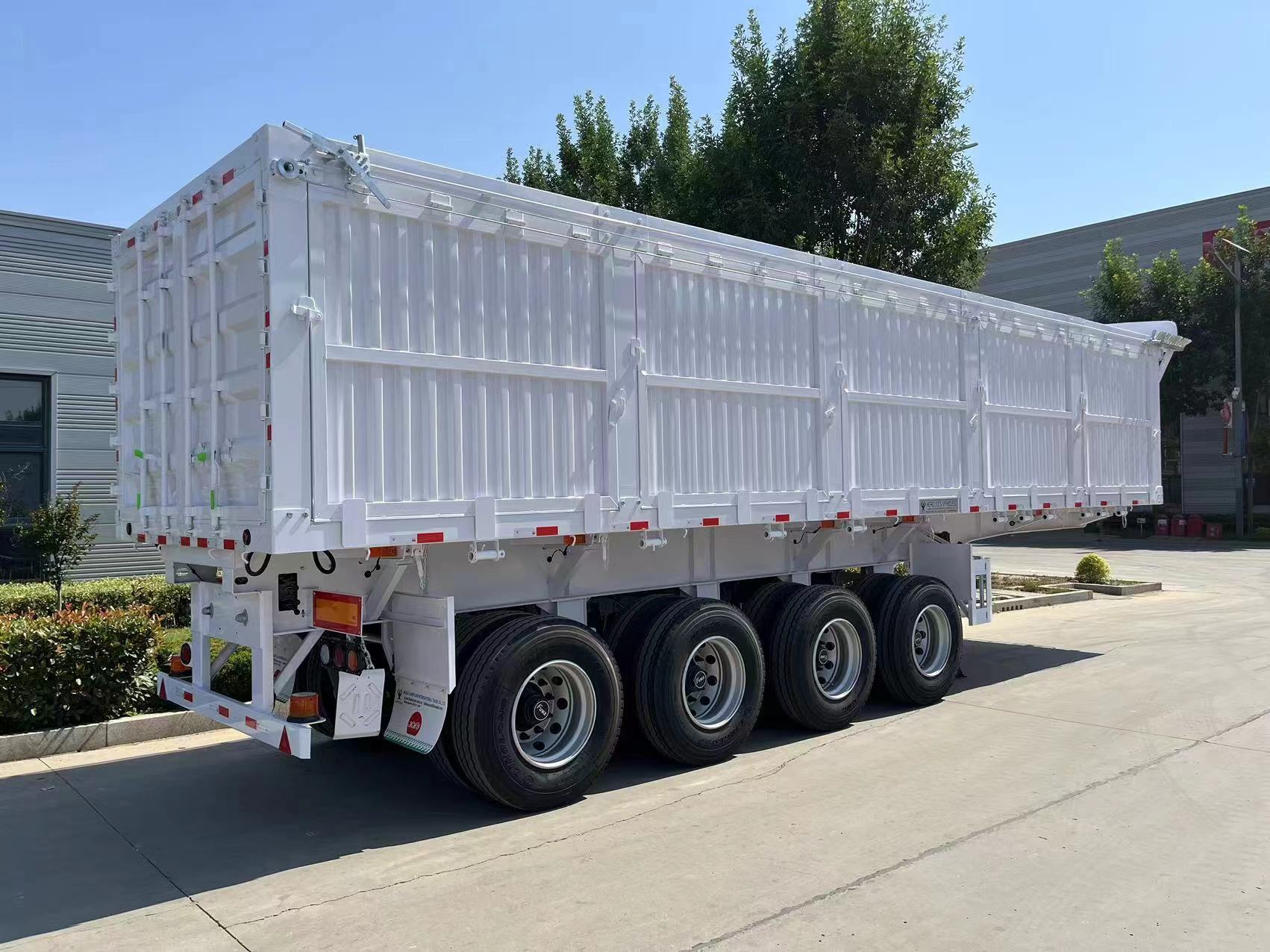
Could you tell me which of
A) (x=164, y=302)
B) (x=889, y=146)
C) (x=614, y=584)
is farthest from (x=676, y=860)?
(x=889, y=146)

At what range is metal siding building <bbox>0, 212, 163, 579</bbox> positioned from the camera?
15.2 metres

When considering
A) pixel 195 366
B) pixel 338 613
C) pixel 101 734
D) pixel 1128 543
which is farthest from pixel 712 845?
pixel 1128 543

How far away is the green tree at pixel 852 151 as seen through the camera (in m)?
14.6

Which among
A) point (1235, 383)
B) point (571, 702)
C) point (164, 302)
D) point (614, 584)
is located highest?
point (1235, 383)

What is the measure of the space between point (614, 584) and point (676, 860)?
2499 millimetres

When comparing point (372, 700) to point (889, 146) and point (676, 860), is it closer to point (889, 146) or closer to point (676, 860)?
point (676, 860)

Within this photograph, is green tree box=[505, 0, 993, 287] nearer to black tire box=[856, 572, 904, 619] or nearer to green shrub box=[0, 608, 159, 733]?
black tire box=[856, 572, 904, 619]

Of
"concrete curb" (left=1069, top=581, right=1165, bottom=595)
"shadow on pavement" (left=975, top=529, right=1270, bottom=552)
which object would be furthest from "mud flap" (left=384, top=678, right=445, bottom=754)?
"shadow on pavement" (left=975, top=529, right=1270, bottom=552)

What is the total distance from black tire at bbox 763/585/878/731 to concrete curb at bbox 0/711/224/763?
4.30m

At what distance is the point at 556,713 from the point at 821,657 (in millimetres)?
2867

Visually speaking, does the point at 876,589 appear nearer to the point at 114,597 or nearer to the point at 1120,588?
the point at 114,597

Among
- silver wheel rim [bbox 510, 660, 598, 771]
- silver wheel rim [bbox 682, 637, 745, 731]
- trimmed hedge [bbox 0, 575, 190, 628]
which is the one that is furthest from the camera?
trimmed hedge [bbox 0, 575, 190, 628]

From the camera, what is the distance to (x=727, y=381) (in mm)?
7547

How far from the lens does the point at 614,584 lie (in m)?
7.42
